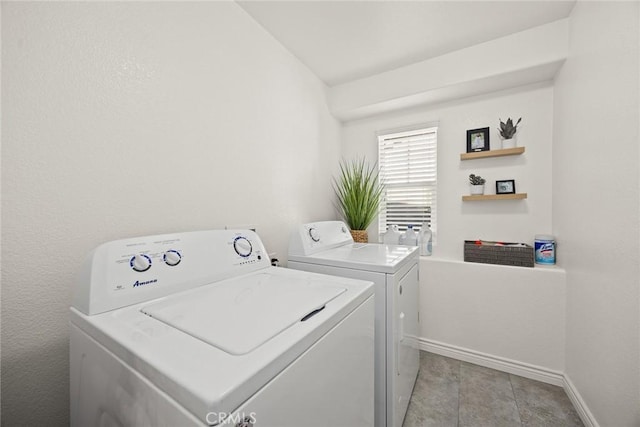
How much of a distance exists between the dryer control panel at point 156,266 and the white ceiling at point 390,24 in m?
1.51

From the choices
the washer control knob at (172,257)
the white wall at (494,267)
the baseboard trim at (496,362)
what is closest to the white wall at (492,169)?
the white wall at (494,267)

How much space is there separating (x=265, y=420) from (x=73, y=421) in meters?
0.77

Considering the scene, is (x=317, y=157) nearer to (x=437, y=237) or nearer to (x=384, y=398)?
(x=437, y=237)

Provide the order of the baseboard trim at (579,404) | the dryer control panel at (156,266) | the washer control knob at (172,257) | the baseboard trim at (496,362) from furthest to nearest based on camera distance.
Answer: the baseboard trim at (496,362), the baseboard trim at (579,404), the washer control knob at (172,257), the dryer control panel at (156,266)

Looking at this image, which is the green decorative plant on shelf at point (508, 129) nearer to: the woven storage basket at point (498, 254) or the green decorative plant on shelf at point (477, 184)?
the green decorative plant on shelf at point (477, 184)

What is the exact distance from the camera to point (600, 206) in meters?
1.32

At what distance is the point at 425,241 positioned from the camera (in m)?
2.38

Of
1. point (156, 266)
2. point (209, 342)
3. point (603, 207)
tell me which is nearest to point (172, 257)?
point (156, 266)

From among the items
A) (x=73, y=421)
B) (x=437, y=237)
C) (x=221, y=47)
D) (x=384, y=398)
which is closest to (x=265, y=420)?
(x=73, y=421)

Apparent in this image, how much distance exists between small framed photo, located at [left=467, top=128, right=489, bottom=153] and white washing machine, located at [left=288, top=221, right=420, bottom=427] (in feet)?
3.83

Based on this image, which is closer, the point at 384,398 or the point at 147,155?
the point at 147,155

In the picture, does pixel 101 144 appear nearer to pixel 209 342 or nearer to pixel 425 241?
pixel 209 342

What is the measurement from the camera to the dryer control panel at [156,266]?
0.76 metres

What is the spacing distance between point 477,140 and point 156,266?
251 cm
